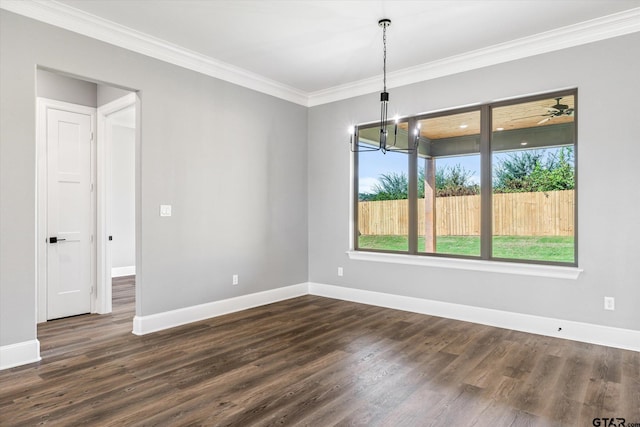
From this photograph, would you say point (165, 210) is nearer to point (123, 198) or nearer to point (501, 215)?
point (501, 215)

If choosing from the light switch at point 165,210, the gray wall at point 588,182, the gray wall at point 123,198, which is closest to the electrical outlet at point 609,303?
the gray wall at point 588,182

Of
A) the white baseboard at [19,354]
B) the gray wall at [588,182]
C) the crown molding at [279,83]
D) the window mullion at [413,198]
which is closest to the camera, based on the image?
the white baseboard at [19,354]

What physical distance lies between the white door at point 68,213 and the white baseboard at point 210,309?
1313 millimetres

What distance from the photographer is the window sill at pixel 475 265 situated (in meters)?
3.79

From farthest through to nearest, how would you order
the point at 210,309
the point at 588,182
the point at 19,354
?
1. the point at 210,309
2. the point at 588,182
3. the point at 19,354

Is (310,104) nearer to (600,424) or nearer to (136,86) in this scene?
(136,86)

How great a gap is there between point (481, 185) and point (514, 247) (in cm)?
78

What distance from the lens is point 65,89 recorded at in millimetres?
4590

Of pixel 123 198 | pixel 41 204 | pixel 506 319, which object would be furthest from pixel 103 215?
pixel 506 319

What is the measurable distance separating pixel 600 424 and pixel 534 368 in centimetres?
82

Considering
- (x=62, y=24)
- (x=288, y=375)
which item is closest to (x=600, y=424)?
(x=288, y=375)

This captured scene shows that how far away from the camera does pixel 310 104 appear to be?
5859 millimetres

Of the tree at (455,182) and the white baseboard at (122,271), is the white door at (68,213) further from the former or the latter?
the tree at (455,182)

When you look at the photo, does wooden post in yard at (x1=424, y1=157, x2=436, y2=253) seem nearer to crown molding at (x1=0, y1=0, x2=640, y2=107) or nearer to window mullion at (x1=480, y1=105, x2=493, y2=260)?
window mullion at (x1=480, y1=105, x2=493, y2=260)
